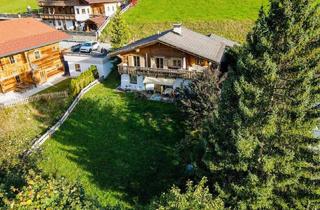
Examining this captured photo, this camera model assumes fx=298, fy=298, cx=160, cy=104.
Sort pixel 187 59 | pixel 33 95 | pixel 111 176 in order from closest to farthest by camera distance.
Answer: pixel 111 176
pixel 187 59
pixel 33 95

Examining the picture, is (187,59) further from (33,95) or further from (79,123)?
(33,95)

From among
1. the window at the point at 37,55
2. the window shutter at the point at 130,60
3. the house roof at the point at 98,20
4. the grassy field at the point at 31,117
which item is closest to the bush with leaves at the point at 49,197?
the grassy field at the point at 31,117

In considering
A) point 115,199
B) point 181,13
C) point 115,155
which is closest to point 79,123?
point 115,155

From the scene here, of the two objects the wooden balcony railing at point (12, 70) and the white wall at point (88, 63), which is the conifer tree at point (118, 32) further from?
the wooden balcony railing at point (12, 70)

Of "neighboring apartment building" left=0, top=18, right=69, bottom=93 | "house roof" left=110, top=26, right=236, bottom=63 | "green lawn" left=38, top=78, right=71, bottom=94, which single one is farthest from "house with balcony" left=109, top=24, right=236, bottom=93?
"neighboring apartment building" left=0, top=18, right=69, bottom=93

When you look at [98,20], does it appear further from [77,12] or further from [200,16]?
[200,16]

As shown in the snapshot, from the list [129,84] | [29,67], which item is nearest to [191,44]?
[129,84]
